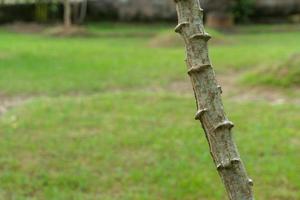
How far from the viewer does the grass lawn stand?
4754mm

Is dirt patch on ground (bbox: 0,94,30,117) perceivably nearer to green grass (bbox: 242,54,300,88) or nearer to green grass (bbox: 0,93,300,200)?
green grass (bbox: 0,93,300,200)

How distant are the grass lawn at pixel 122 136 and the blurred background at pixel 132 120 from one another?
0.01 metres

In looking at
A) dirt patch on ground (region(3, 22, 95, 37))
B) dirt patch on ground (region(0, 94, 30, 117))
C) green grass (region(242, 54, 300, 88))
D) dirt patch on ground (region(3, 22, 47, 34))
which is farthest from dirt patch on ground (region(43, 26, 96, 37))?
dirt patch on ground (region(0, 94, 30, 117))

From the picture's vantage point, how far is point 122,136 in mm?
6215

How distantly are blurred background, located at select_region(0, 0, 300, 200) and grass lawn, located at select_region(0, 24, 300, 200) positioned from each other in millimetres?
10

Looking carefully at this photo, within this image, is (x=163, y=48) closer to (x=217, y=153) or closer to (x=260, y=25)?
(x=260, y=25)

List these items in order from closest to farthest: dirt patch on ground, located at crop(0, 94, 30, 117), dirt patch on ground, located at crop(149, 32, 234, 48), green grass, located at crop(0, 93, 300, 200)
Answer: green grass, located at crop(0, 93, 300, 200) → dirt patch on ground, located at crop(0, 94, 30, 117) → dirt patch on ground, located at crop(149, 32, 234, 48)

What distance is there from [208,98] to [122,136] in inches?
181

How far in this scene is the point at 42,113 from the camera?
731 cm

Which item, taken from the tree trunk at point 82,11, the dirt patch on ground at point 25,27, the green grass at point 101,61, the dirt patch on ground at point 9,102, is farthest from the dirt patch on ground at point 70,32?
the dirt patch on ground at point 9,102

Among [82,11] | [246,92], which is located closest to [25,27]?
[82,11]

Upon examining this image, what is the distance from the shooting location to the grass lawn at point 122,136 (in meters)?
4.75

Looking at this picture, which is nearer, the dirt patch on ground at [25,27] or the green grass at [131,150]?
the green grass at [131,150]

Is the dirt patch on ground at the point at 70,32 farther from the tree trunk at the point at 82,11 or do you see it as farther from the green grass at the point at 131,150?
the green grass at the point at 131,150
